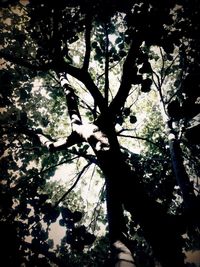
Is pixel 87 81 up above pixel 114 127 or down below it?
above

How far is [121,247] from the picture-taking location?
97.5 inches

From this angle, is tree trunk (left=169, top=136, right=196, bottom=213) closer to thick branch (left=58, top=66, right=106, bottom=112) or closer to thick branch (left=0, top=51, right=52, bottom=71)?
thick branch (left=58, top=66, right=106, bottom=112)

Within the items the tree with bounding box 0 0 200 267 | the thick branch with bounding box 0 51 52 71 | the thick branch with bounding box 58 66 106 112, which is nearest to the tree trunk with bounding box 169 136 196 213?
the tree with bounding box 0 0 200 267

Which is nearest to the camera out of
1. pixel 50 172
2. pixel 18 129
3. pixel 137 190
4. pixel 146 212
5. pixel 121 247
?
pixel 146 212

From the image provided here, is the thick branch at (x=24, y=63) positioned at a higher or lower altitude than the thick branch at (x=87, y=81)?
higher

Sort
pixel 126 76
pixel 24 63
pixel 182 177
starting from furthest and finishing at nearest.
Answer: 1. pixel 182 177
2. pixel 24 63
3. pixel 126 76

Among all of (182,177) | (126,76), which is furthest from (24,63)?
(182,177)

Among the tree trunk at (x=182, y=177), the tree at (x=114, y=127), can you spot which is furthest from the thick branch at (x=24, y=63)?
the tree trunk at (x=182, y=177)

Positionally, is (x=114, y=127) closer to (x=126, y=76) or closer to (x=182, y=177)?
(x=126, y=76)

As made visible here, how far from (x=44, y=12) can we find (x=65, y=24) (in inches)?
40.6

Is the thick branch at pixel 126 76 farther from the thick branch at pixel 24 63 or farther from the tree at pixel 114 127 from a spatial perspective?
the thick branch at pixel 24 63

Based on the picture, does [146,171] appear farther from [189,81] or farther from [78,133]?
A: [189,81]

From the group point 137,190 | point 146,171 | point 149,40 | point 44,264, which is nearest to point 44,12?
point 149,40

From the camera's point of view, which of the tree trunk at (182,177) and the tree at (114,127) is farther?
the tree trunk at (182,177)
